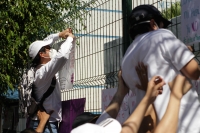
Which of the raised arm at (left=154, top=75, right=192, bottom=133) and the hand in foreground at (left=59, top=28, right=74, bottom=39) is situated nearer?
the raised arm at (left=154, top=75, right=192, bottom=133)

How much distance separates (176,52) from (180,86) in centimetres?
31

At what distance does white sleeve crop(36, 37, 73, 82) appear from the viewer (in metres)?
5.63

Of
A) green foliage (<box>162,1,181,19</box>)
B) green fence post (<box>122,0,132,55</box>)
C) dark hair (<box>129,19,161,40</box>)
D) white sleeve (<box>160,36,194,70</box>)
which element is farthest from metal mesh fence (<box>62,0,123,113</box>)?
white sleeve (<box>160,36,194,70</box>)

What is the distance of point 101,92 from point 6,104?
292 inches

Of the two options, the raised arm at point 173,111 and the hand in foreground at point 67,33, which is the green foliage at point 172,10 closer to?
the hand in foreground at point 67,33

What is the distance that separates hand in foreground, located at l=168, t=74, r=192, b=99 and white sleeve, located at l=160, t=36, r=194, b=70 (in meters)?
0.15

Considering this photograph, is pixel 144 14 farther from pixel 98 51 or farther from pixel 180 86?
pixel 98 51

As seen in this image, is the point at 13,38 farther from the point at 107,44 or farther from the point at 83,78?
the point at 107,44

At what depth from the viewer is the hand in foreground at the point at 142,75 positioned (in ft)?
11.7

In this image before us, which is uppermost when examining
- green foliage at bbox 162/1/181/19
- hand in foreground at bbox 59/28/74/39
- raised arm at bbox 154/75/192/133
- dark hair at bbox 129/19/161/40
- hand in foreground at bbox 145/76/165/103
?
green foliage at bbox 162/1/181/19

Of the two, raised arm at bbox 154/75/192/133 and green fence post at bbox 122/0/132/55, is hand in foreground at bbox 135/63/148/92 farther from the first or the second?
green fence post at bbox 122/0/132/55

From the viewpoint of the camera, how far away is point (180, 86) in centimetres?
312

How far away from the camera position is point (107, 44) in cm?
609

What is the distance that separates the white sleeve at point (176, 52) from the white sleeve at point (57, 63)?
2323mm
